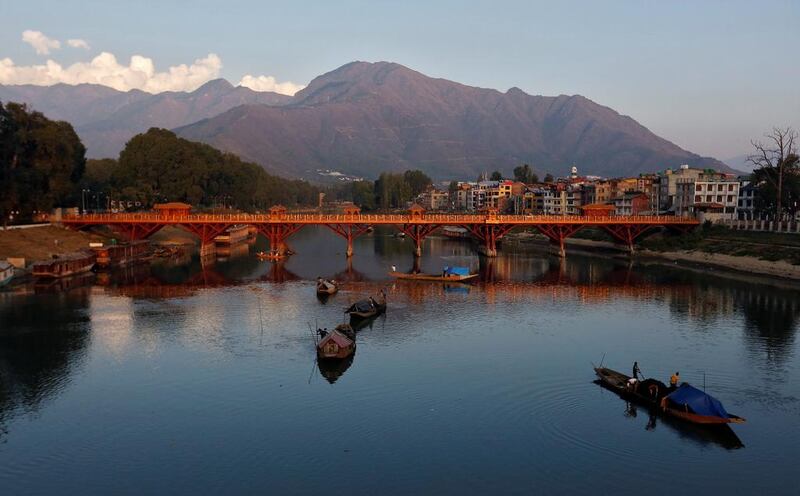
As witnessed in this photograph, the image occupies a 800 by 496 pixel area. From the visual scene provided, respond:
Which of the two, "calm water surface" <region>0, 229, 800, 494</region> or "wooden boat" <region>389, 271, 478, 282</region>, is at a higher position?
"wooden boat" <region>389, 271, 478, 282</region>

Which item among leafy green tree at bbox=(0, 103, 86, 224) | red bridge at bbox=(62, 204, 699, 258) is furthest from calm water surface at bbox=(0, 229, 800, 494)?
red bridge at bbox=(62, 204, 699, 258)

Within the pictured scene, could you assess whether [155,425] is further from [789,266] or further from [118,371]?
[789,266]

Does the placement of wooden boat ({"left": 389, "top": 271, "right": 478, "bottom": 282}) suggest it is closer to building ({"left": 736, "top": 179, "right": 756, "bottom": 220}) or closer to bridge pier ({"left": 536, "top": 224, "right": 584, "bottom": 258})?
bridge pier ({"left": 536, "top": 224, "right": 584, "bottom": 258})

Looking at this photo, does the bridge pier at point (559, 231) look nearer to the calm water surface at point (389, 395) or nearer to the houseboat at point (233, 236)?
the calm water surface at point (389, 395)

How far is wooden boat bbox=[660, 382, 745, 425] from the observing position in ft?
111

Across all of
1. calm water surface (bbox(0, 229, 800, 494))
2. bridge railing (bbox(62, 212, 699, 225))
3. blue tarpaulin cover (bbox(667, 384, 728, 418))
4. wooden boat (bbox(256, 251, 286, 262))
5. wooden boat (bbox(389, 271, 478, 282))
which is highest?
bridge railing (bbox(62, 212, 699, 225))

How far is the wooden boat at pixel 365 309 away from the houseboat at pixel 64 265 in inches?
1625

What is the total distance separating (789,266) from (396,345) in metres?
62.0

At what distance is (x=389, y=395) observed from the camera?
128 ft

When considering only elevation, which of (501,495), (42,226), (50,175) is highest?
(50,175)

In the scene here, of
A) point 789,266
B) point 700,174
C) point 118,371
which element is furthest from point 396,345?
point 700,174

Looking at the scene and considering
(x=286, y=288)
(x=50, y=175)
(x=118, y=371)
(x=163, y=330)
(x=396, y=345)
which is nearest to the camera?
(x=118, y=371)

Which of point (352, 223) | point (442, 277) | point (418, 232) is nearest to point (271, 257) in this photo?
point (352, 223)

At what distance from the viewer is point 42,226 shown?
348ft
